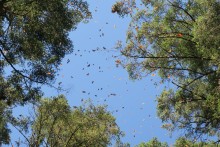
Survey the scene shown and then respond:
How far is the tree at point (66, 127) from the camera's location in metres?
15.9

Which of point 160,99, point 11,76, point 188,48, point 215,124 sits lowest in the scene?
point 215,124

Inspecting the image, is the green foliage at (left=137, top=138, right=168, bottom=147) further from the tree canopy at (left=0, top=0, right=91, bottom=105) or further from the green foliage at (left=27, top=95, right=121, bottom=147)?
the tree canopy at (left=0, top=0, right=91, bottom=105)

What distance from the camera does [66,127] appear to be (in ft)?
55.2

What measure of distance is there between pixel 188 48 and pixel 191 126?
374cm

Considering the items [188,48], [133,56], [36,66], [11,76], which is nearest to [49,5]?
[36,66]

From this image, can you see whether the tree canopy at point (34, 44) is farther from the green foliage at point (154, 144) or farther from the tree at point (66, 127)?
the green foliage at point (154, 144)

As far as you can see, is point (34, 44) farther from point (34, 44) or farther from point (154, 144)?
point (154, 144)

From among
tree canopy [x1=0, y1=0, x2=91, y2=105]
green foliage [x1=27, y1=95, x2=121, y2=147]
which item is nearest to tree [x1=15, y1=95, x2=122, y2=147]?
green foliage [x1=27, y1=95, x2=121, y2=147]

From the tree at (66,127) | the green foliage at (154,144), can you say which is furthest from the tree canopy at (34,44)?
the green foliage at (154,144)

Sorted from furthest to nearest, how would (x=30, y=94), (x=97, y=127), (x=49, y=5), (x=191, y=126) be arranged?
(x=97, y=127), (x=191, y=126), (x=30, y=94), (x=49, y=5)

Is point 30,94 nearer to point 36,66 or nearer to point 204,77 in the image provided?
point 36,66

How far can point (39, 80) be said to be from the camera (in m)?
11.9

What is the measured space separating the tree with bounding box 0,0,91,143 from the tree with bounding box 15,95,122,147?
348 cm

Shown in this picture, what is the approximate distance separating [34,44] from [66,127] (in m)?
6.65
